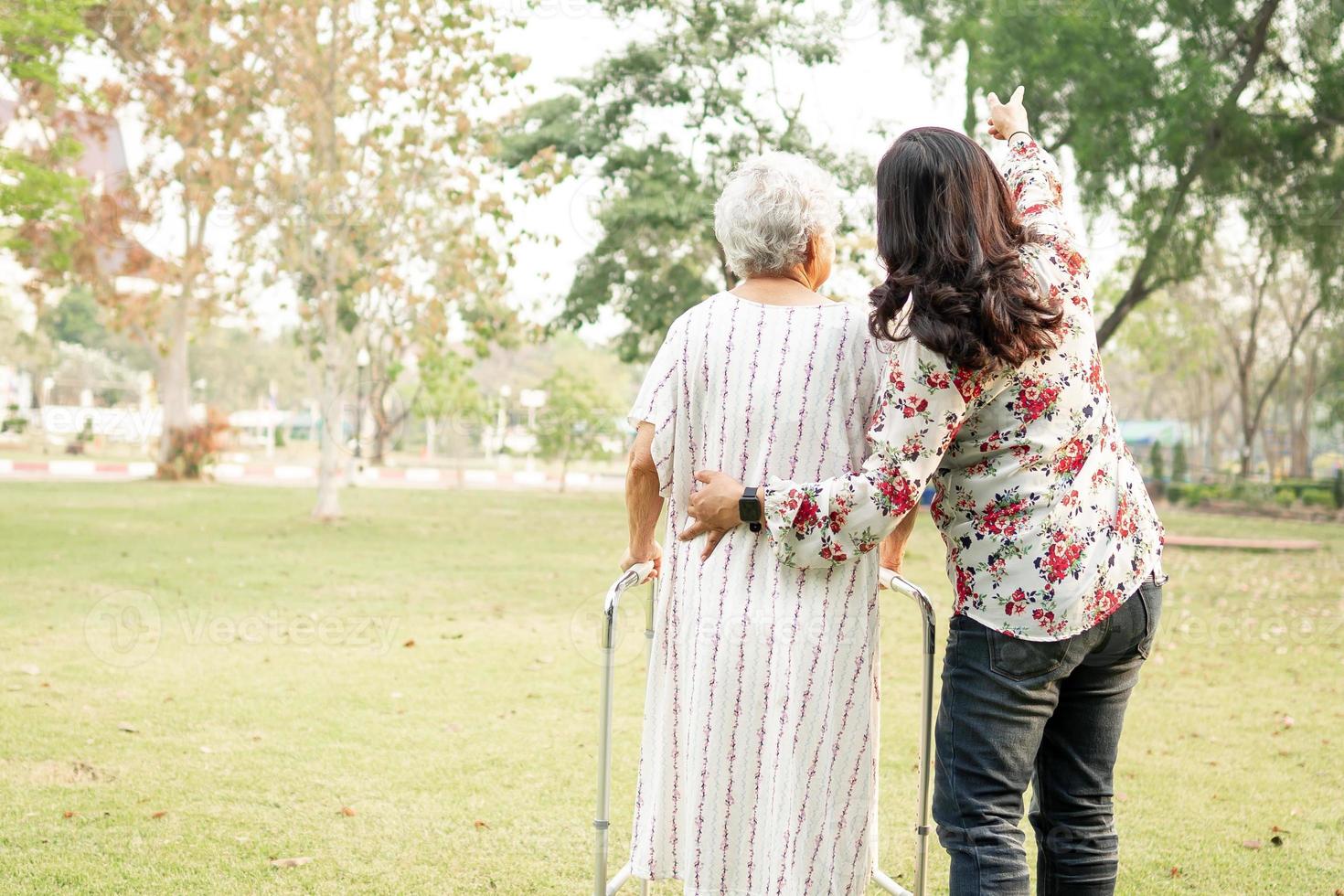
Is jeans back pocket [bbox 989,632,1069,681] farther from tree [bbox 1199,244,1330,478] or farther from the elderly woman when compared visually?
tree [bbox 1199,244,1330,478]

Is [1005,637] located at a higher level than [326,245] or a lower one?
lower

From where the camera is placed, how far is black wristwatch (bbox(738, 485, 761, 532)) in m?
2.05

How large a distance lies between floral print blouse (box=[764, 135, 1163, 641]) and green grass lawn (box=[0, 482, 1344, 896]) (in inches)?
63.1

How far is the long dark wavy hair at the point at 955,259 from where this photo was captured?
1759 mm

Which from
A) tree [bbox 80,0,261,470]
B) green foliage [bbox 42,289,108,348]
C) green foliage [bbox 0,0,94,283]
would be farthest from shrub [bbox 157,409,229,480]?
green foliage [bbox 42,289,108,348]

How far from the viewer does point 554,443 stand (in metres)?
26.1

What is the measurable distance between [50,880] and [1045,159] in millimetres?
2770

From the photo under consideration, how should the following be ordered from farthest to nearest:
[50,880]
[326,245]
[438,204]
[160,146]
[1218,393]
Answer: [1218,393] < [160,146] < [438,204] < [326,245] < [50,880]

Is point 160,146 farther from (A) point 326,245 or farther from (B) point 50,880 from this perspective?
(B) point 50,880

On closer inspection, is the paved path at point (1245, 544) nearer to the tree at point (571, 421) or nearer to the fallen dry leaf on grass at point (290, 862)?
the fallen dry leaf on grass at point (290, 862)

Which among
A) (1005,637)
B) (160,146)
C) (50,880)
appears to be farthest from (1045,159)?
(160,146)

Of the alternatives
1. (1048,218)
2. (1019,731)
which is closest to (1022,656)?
(1019,731)

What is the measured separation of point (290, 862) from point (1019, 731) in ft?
6.70
